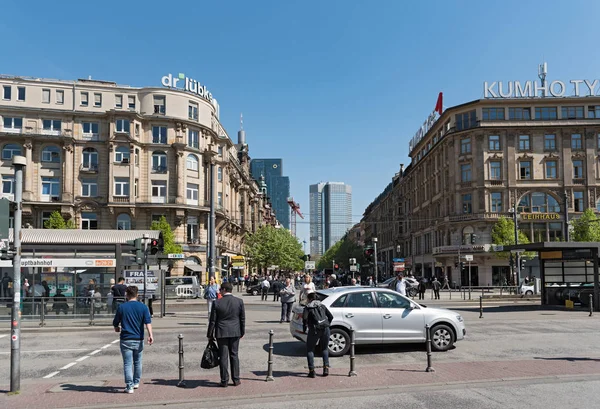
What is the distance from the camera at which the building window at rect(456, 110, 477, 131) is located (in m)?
58.8

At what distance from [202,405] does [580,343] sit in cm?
1050

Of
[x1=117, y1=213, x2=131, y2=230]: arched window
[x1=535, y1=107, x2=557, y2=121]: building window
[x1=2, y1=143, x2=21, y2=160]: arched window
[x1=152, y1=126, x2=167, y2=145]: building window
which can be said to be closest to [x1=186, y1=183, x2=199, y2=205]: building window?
[x1=152, y1=126, x2=167, y2=145]: building window

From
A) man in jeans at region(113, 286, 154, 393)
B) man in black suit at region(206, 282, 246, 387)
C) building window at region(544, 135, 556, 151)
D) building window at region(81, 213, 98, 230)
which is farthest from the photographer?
building window at region(544, 135, 556, 151)

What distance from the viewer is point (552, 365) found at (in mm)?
10750

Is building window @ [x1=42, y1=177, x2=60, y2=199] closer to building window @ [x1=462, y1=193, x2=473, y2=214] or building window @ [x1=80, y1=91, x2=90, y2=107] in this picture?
building window @ [x1=80, y1=91, x2=90, y2=107]

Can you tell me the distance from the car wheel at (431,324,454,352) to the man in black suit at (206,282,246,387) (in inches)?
220

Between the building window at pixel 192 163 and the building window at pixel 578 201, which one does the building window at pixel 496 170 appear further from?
the building window at pixel 192 163

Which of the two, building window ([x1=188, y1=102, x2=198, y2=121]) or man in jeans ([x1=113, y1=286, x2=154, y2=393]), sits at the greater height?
building window ([x1=188, y1=102, x2=198, y2=121])

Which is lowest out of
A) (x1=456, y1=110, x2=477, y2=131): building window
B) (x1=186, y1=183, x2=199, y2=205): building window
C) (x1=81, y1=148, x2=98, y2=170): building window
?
(x1=186, y1=183, x2=199, y2=205): building window

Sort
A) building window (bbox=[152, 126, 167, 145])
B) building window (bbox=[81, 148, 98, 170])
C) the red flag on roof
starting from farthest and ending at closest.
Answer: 1. the red flag on roof
2. building window (bbox=[152, 126, 167, 145])
3. building window (bbox=[81, 148, 98, 170])

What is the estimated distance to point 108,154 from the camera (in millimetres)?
53844

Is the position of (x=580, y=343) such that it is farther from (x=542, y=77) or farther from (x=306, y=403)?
(x=542, y=77)

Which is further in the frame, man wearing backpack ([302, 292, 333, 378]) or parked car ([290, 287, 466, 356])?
parked car ([290, 287, 466, 356])

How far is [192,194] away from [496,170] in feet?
106
